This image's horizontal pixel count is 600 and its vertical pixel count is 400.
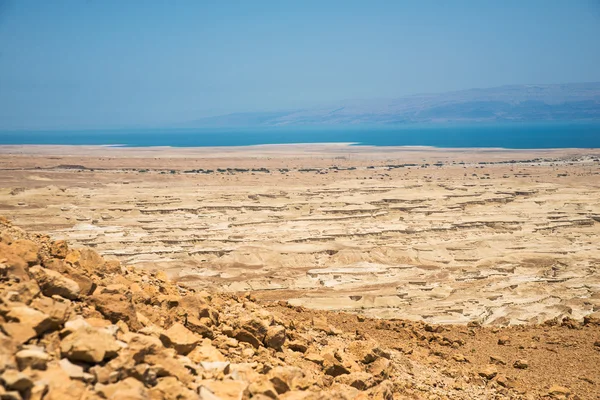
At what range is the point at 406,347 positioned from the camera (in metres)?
11.0

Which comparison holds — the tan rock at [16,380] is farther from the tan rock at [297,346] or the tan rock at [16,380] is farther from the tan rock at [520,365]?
the tan rock at [520,365]

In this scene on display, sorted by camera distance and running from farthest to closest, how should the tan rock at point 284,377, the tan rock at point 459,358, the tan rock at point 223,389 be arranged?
the tan rock at point 459,358 < the tan rock at point 284,377 < the tan rock at point 223,389

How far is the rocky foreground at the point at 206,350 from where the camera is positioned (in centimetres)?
481

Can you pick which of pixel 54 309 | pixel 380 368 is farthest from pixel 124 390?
A: pixel 380 368

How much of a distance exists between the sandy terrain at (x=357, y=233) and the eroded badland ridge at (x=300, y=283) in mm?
130

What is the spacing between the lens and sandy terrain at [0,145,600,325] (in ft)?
67.3

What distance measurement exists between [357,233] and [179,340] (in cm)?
2365

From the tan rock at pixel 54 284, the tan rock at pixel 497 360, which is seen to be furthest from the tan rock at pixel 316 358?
the tan rock at pixel 497 360

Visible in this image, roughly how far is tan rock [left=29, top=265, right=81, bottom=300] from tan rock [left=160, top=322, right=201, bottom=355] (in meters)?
1.10

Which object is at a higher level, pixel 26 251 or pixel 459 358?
pixel 26 251

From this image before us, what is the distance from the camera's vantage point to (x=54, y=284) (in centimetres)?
619

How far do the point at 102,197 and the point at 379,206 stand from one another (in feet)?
60.9

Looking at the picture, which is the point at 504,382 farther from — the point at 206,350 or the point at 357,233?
the point at 357,233

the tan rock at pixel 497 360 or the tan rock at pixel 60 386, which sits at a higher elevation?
the tan rock at pixel 60 386
